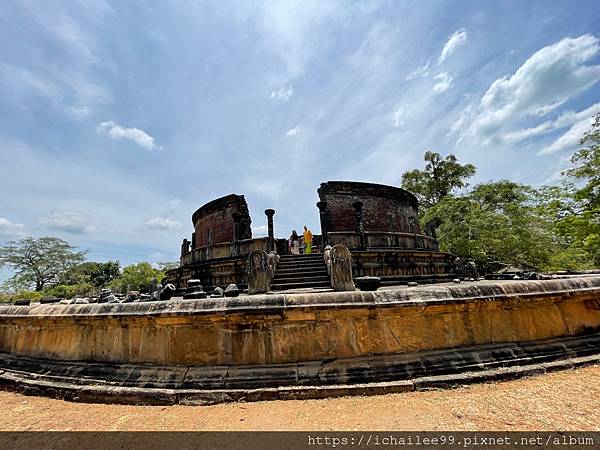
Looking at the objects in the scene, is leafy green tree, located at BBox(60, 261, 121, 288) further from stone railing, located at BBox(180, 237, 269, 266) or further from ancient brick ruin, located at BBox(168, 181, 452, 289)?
stone railing, located at BBox(180, 237, 269, 266)

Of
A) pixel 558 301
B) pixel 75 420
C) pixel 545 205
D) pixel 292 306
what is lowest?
pixel 75 420

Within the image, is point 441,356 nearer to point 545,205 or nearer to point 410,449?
point 410,449

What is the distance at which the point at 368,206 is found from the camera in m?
15.1

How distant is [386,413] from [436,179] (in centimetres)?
2699

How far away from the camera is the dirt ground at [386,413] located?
1941 millimetres

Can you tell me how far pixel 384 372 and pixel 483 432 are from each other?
2.96ft

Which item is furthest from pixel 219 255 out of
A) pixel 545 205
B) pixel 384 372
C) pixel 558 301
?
pixel 545 205

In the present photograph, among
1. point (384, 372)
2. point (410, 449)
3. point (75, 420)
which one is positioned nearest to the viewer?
point (410, 449)

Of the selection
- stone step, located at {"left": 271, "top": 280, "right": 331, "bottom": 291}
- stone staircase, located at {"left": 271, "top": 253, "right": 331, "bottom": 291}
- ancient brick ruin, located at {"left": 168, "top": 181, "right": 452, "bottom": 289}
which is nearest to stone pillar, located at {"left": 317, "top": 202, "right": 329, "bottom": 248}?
ancient brick ruin, located at {"left": 168, "top": 181, "right": 452, "bottom": 289}

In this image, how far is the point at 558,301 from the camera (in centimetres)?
330

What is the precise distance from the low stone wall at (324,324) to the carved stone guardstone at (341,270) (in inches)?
80.2

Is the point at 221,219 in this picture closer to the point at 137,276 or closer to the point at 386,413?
the point at 386,413

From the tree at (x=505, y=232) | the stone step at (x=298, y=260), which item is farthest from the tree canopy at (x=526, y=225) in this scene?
the stone step at (x=298, y=260)

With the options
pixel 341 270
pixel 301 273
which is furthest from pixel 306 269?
pixel 341 270
